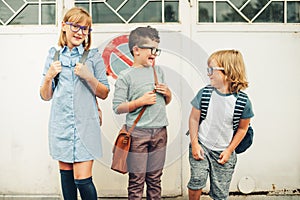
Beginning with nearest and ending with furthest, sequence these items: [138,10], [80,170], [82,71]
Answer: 1. [82,71]
2. [80,170]
3. [138,10]

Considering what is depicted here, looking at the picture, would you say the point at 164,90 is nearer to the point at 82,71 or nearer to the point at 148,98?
the point at 148,98

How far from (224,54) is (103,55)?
0.77 m

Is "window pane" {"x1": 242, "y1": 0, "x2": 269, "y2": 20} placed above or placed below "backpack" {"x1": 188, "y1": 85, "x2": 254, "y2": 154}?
above

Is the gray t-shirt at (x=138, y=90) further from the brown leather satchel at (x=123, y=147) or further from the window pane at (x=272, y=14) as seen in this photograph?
the window pane at (x=272, y=14)

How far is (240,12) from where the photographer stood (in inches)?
141

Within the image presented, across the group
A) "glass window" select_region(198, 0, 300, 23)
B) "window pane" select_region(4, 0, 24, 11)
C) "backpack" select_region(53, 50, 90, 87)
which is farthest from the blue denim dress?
"glass window" select_region(198, 0, 300, 23)

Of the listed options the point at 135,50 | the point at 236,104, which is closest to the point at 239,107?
the point at 236,104

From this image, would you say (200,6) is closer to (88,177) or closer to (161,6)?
(161,6)

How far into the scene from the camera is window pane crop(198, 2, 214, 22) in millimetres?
3568

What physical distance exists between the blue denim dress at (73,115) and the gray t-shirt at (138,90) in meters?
0.17

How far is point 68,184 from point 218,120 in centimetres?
104

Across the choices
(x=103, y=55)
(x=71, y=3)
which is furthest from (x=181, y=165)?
(x=71, y=3)

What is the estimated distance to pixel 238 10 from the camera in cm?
358

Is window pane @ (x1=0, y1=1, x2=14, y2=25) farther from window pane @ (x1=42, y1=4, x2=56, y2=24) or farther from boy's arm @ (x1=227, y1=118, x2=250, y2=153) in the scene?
boy's arm @ (x1=227, y1=118, x2=250, y2=153)
